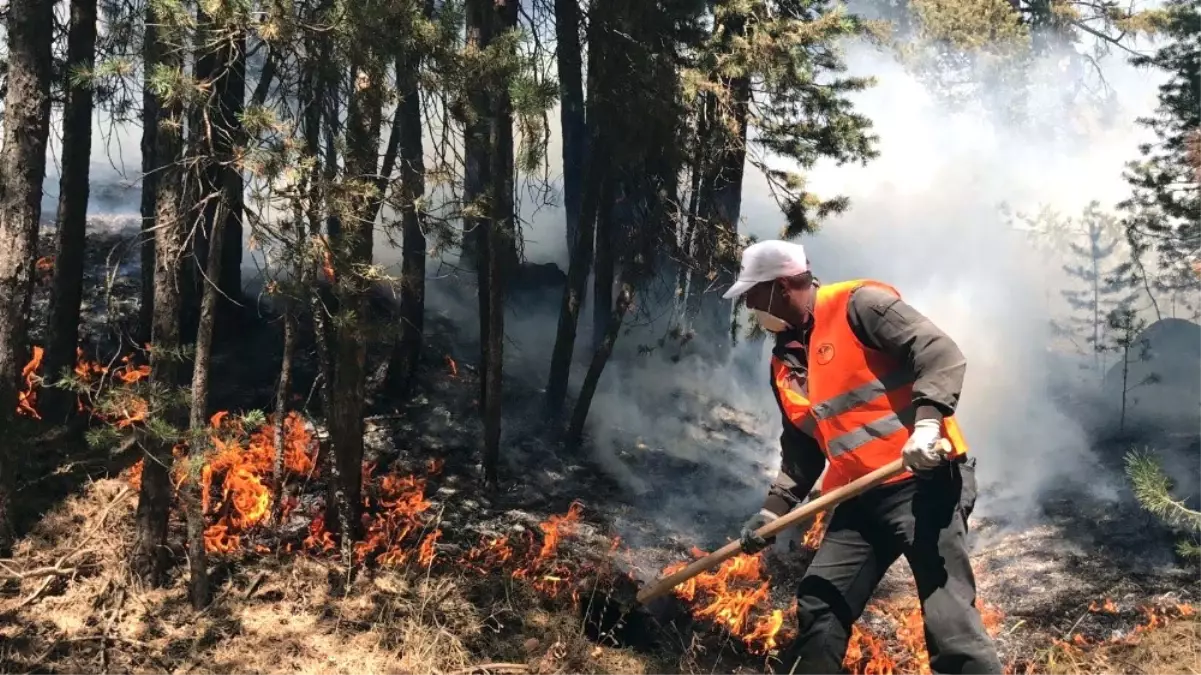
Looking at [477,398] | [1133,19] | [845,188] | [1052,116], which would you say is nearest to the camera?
[477,398]

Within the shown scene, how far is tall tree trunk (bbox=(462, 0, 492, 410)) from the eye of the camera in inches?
231

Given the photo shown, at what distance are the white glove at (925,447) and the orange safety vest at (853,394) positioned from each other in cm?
27

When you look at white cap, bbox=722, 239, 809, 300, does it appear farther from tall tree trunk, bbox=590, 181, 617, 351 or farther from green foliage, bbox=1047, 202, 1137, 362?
green foliage, bbox=1047, 202, 1137, 362

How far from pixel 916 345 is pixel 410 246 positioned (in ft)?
20.6

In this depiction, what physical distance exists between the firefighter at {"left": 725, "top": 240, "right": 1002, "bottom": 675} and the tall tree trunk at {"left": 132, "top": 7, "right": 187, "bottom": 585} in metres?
3.27

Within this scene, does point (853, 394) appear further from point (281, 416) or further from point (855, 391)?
point (281, 416)

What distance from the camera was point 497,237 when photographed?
746 cm

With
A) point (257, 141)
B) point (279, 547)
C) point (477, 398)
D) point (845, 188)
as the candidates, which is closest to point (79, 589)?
point (279, 547)

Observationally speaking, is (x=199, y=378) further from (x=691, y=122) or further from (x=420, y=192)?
(x=691, y=122)

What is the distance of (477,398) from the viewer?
9.80 m

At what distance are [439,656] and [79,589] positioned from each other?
2294 mm

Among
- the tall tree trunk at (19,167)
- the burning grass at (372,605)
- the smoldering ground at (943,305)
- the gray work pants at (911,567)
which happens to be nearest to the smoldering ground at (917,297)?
the smoldering ground at (943,305)

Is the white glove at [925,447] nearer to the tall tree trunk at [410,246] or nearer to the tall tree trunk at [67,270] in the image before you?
the tall tree trunk at [410,246]

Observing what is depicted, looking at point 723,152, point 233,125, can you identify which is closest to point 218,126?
point 233,125
